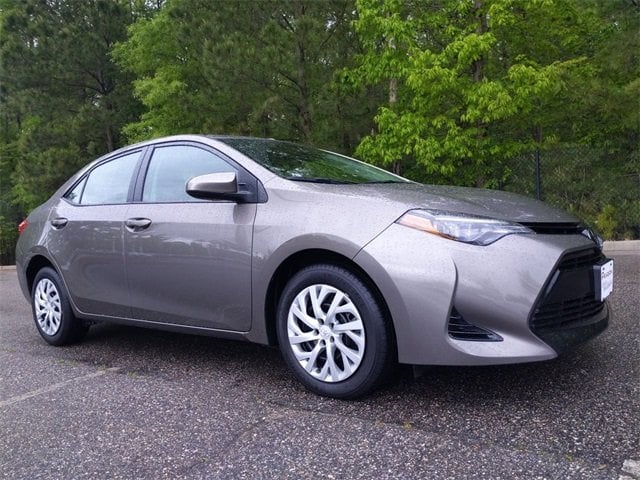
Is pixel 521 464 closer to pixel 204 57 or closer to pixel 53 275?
pixel 53 275

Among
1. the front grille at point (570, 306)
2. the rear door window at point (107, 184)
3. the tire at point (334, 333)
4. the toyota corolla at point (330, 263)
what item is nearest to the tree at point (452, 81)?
the toyota corolla at point (330, 263)

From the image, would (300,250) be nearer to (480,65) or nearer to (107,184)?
(107,184)

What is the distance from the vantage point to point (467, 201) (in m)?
3.11

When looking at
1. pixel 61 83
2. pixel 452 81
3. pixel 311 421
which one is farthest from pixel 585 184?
pixel 61 83

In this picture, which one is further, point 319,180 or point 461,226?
point 319,180

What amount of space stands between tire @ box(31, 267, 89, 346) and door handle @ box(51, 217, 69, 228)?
37cm

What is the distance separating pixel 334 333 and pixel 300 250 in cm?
46

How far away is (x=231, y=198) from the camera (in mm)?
3365

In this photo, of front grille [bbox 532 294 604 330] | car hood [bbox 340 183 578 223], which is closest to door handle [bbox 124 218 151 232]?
car hood [bbox 340 183 578 223]

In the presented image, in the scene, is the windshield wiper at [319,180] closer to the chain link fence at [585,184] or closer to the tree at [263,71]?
the chain link fence at [585,184]

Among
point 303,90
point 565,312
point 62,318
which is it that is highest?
point 303,90

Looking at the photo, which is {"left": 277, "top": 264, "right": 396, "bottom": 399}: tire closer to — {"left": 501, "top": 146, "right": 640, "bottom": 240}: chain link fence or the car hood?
the car hood

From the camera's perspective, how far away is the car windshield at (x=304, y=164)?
11.7 ft

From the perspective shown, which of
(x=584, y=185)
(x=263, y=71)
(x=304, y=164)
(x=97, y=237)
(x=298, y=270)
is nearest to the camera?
(x=298, y=270)
